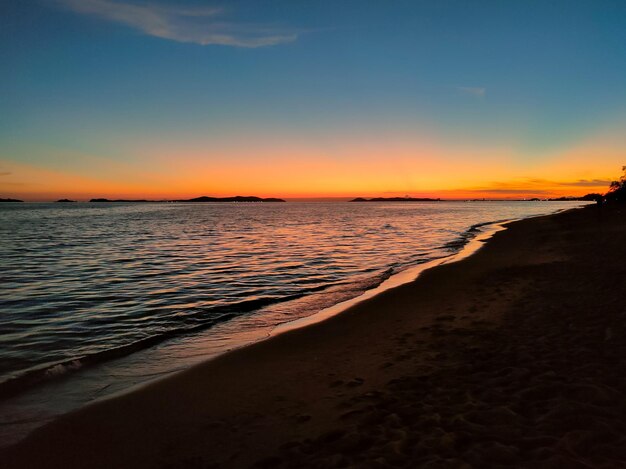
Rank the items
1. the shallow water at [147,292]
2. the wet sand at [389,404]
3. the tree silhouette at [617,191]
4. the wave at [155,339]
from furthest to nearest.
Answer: the tree silhouette at [617,191]
the shallow water at [147,292]
the wave at [155,339]
the wet sand at [389,404]

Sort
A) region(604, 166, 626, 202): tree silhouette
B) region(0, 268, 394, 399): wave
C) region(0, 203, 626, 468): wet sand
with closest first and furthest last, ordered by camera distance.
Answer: region(0, 203, 626, 468): wet sand < region(0, 268, 394, 399): wave < region(604, 166, 626, 202): tree silhouette

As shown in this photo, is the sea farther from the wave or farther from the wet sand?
the wet sand

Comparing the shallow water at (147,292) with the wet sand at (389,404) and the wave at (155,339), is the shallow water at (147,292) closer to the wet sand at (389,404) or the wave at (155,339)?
the wave at (155,339)

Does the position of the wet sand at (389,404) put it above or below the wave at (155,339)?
above

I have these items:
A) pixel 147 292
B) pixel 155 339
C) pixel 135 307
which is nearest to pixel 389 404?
pixel 155 339

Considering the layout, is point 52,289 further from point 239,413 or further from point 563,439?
point 563,439

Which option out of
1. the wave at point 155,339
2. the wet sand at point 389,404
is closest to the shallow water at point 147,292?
the wave at point 155,339

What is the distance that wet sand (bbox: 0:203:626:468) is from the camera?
4801 millimetres

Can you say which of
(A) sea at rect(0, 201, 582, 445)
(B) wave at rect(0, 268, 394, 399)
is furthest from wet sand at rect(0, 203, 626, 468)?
(B) wave at rect(0, 268, 394, 399)

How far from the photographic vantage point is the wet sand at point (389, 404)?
189 inches

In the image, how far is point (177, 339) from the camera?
10.2 metres

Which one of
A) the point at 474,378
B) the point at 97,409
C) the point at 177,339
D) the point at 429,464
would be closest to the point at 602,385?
the point at 474,378

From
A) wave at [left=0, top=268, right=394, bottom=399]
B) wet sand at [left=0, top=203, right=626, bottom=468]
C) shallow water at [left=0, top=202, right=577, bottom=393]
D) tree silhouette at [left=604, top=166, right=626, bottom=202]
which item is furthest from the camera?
tree silhouette at [left=604, top=166, right=626, bottom=202]

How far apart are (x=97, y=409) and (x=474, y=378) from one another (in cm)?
587
